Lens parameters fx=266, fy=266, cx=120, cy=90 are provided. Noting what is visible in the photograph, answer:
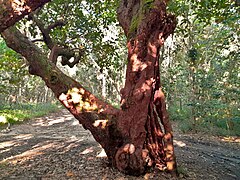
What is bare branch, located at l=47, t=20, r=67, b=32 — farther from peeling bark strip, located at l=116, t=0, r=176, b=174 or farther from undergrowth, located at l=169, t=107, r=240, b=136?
undergrowth, located at l=169, t=107, r=240, b=136

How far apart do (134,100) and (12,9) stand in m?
3.16

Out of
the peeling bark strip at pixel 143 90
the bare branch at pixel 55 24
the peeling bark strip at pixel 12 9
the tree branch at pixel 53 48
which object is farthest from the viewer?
the bare branch at pixel 55 24

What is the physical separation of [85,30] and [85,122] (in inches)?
172

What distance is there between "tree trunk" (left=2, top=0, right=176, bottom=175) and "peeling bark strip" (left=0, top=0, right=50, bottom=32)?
291cm

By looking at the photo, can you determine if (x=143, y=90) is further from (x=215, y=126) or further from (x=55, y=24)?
(x=215, y=126)

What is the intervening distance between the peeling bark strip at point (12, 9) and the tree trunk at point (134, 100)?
291 centimetres

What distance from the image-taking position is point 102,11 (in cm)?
849

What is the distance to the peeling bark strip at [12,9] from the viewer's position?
8.36ft

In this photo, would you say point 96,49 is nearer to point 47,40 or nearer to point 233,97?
point 47,40

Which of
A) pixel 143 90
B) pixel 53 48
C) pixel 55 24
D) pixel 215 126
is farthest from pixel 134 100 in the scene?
pixel 215 126

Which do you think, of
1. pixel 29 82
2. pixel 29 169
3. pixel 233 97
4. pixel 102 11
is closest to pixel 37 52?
pixel 29 169

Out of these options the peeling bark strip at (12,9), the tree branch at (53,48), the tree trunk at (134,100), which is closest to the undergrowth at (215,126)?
the tree branch at (53,48)

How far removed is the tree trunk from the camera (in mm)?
5223

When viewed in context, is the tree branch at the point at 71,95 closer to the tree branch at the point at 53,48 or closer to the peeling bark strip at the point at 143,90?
the peeling bark strip at the point at 143,90
